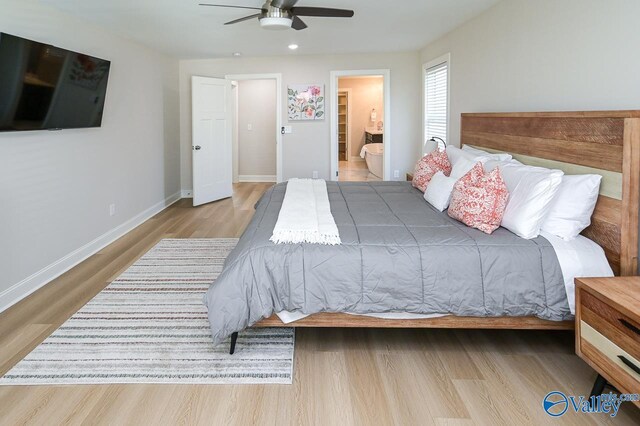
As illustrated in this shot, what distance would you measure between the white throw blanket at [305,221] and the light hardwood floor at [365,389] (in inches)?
26.0

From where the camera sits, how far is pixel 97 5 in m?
3.88

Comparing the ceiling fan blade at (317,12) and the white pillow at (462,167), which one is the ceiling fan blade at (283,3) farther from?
the white pillow at (462,167)

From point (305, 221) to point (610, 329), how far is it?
1632mm

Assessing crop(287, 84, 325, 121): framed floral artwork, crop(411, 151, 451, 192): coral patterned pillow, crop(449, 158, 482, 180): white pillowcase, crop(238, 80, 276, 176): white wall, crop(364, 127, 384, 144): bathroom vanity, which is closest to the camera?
crop(449, 158, 482, 180): white pillowcase

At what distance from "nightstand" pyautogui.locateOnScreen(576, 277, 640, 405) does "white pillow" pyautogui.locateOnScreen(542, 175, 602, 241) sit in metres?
0.48

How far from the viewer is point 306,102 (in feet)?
23.9

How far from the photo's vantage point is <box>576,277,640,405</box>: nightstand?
1755mm

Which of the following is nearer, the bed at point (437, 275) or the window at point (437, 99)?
the bed at point (437, 275)

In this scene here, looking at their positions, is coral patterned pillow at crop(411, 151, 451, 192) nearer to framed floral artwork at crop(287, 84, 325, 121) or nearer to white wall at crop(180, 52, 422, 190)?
white wall at crop(180, 52, 422, 190)

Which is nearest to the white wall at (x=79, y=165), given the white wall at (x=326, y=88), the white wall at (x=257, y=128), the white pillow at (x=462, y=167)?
the white wall at (x=326, y=88)

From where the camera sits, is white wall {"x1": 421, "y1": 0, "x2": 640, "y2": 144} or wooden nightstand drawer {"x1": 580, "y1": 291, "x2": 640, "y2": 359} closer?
wooden nightstand drawer {"x1": 580, "y1": 291, "x2": 640, "y2": 359}

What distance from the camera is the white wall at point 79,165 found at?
11.0 ft

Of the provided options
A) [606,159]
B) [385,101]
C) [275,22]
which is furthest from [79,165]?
[385,101]

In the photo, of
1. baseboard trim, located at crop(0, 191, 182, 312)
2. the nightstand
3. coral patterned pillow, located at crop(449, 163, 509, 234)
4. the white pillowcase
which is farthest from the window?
baseboard trim, located at crop(0, 191, 182, 312)
